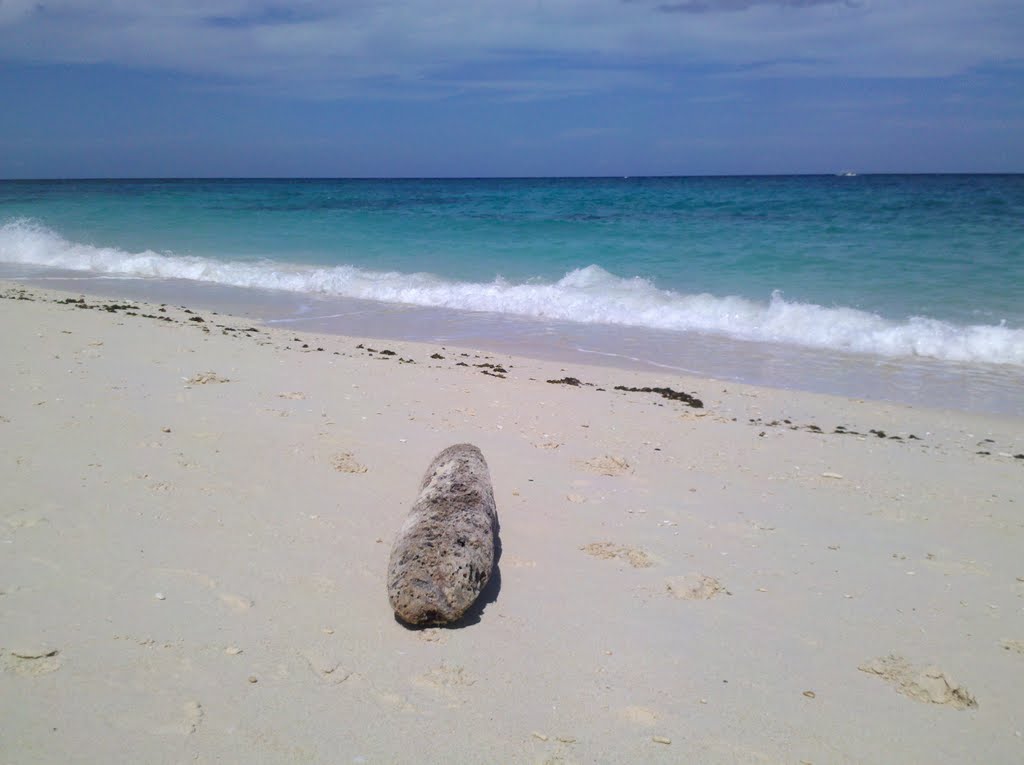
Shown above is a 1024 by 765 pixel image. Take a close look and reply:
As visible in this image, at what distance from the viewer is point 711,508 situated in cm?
489

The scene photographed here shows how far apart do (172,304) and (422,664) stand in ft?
37.9

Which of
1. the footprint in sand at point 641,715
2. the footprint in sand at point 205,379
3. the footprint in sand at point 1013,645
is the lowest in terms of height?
the footprint in sand at point 1013,645

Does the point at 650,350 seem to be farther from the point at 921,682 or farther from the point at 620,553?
the point at 921,682

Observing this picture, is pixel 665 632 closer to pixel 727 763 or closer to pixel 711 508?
pixel 727 763

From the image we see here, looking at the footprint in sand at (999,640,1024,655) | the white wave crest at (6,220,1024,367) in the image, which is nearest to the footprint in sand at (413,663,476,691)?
the footprint in sand at (999,640,1024,655)

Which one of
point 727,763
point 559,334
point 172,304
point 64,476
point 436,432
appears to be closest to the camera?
point 727,763

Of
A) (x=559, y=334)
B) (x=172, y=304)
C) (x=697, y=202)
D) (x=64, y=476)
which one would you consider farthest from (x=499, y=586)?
(x=697, y=202)

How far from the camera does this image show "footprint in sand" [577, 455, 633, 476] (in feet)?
17.7

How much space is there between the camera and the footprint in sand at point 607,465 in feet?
17.7

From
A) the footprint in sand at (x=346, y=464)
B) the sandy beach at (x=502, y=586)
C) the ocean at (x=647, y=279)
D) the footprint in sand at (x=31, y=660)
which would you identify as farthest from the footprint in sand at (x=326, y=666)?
the ocean at (x=647, y=279)

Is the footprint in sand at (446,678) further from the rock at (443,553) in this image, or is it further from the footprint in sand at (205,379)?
the footprint in sand at (205,379)

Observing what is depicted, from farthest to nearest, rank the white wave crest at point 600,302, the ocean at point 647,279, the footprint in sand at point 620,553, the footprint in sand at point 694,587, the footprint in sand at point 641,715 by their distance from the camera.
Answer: the white wave crest at point 600,302, the ocean at point 647,279, the footprint in sand at point 620,553, the footprint in sand at point 694,587, the footprint in sand at point 641,715

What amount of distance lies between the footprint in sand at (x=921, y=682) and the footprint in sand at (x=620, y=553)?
3.78 feet

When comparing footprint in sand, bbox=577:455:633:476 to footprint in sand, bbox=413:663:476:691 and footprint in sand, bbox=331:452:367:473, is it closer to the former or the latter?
footprint in sand, bbox=331:452:367:473
